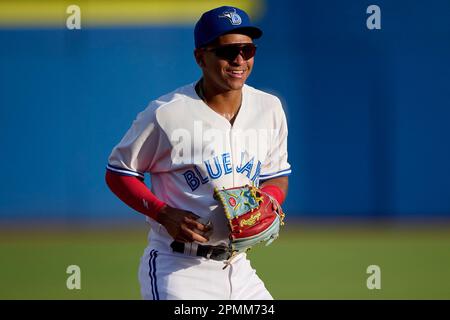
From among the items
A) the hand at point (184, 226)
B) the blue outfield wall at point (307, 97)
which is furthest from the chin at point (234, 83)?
the blue outfield wall at point (307, 97)

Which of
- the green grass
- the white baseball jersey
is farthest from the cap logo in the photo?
the green grass

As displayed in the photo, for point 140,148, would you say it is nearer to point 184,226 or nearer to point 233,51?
point 184,226

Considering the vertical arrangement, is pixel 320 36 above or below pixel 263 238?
above

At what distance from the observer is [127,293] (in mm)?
5488

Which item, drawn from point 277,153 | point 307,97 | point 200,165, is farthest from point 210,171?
point 307,97

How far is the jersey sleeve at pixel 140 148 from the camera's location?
125 inches

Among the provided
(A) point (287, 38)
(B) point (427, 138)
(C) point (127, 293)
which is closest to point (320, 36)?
(A) point (287, 38)

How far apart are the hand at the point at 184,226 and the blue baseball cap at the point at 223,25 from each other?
71 centimetres

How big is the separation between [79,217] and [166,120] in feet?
15.6

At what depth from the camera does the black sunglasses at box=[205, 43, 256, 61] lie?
10.4ft

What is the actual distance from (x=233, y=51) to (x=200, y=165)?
48 cm

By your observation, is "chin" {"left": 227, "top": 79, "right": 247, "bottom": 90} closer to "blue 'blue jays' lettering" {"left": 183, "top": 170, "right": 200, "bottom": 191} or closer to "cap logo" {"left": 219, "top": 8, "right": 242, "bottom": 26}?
"cap logo" {"left": 219, "top": 8, "right": 242, "bottom": 26}

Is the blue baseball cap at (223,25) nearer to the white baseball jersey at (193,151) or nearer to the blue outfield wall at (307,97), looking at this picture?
the white baseball jersey at (193,151)

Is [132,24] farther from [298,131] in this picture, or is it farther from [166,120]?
[166,120]
